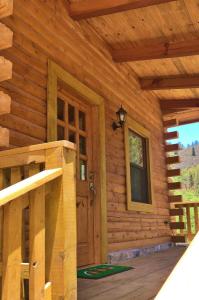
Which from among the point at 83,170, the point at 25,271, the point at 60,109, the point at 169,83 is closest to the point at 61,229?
the point at 25,271

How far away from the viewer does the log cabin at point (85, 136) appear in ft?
6.43

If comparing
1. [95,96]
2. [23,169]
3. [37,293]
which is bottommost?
[37,293]

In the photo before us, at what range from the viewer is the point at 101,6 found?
14.6ft

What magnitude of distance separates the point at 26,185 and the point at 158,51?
4412 mm

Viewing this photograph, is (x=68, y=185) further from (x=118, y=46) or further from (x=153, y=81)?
(x=153, y=81)

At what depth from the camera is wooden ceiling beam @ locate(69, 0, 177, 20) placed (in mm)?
4301

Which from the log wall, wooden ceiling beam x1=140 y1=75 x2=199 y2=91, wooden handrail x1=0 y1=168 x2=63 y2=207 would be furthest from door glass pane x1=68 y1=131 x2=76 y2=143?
wooden ceiling beam x1=140 y1=75 x2=199 y2=91

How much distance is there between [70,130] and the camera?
15.3ft

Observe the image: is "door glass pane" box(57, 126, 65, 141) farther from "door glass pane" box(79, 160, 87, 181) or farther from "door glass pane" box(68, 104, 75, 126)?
"door glass pane" box(79, 160, 87, 181)

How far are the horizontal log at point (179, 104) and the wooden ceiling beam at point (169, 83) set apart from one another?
1.33 metres

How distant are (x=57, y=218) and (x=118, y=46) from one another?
4.52 m

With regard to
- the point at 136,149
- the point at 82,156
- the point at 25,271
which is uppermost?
the point at 136,149

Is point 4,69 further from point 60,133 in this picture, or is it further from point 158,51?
point 158,51

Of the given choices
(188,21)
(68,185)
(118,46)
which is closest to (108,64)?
(118,46)
